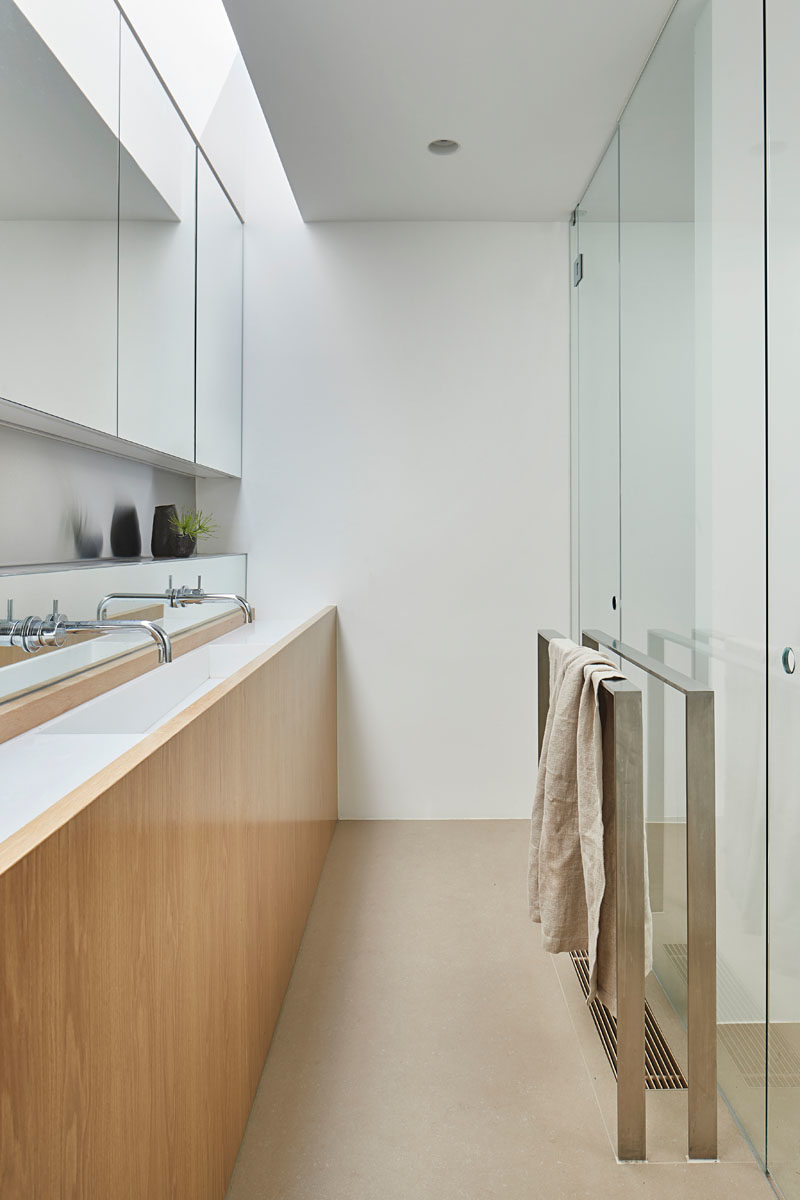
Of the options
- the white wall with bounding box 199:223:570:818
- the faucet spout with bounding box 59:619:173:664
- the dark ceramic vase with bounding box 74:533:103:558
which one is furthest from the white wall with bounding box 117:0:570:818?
the faucet spout with bounding box 59:619:173:664

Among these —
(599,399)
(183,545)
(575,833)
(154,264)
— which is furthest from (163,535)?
(575,833)

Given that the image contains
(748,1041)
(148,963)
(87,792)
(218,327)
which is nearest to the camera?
(87,792)

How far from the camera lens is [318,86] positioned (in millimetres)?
2471

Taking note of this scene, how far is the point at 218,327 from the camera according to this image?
3195mm

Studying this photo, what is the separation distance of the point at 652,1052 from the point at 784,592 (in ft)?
3.52

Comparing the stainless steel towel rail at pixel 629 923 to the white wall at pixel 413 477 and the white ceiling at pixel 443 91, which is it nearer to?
the white ceiling at pixel 443 91

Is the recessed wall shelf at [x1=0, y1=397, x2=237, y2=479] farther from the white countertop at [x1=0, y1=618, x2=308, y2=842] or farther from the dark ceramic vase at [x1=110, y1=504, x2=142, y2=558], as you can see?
the white countertop at [x1=0, y1=618, x2=308, y2=842]

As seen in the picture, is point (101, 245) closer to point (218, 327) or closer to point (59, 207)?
point (59, 207)

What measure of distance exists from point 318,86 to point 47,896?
2363mm

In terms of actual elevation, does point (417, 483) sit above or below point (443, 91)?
below

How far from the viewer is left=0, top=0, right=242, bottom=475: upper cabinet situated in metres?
1.69

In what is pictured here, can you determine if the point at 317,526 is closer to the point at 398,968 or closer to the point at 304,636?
the point at 304,636

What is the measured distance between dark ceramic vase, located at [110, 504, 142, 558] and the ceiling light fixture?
1.46 metres

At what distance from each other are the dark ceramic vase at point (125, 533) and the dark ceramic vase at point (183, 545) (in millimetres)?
156
